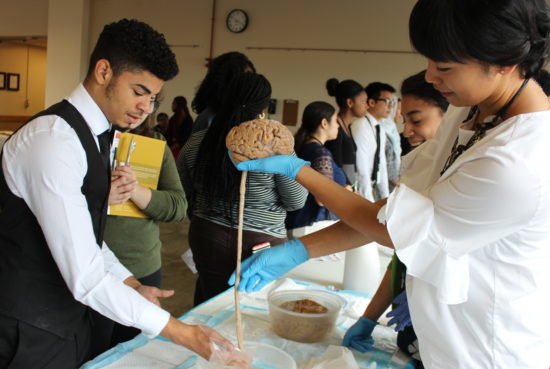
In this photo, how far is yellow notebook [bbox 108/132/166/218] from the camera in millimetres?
1499

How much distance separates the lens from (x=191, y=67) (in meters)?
7.49

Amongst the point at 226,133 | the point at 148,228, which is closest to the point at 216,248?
the point at 148,228

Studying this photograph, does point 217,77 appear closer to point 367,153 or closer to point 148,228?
point 148,228

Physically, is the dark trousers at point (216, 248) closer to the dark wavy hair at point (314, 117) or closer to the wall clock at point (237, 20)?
the dark wavy hair at point (314, 117)

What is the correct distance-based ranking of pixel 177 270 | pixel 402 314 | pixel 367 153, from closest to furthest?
pixel 402 314
pixel 367 153
pixel 177 270

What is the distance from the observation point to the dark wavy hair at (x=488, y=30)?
0.85 meters

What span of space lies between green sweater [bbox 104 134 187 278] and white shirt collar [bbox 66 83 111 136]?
538mm

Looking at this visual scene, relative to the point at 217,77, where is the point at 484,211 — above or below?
below

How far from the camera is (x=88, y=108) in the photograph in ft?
3.62

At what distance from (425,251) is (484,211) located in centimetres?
13

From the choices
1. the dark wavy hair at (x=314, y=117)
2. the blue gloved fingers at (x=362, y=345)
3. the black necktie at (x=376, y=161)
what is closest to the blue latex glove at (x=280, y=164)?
the blue gloved fingers at (x=362, y=345)

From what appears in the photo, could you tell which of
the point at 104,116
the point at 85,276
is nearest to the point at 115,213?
the point at 104,116

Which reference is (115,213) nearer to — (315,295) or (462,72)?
(315,295)

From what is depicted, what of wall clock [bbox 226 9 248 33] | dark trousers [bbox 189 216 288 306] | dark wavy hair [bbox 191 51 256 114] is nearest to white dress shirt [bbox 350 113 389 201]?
dark wavy hair [bbox 191 51 256 114]
